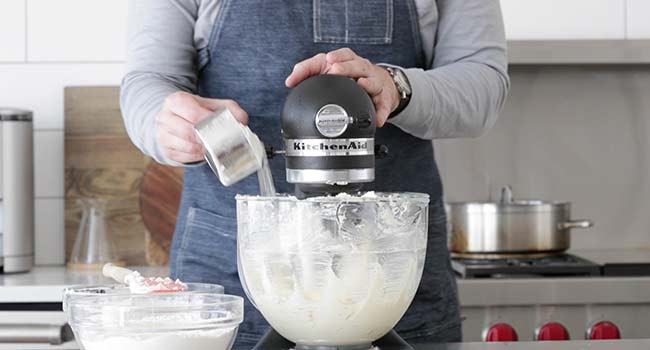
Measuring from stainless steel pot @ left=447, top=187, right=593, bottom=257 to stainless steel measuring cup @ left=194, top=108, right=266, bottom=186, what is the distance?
57.0 inches

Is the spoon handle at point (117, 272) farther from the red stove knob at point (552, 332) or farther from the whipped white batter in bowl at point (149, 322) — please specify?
the red stove knob at point (552, 332)

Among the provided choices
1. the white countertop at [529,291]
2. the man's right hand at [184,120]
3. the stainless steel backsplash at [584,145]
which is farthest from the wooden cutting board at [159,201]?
the man's right hand at [184,120]

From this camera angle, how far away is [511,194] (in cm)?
261

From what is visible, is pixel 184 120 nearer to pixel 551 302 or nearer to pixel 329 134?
pixel 329 134

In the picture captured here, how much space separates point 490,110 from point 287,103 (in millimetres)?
434

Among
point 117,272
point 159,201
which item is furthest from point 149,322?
point 159,201

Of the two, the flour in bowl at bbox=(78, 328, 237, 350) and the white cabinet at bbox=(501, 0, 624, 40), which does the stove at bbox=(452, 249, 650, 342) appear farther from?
the flour in bowl at bbox=(78, 328, 237, 350)

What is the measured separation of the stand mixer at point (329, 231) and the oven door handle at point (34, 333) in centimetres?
112

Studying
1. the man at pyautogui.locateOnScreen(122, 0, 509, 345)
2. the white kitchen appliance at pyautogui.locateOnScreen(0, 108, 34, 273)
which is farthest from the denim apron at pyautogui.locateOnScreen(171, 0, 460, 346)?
the white kitchen appliance at pyautogui.locateOnScreen(0, 108, 34, 273)

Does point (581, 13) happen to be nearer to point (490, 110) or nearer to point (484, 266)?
point (484, 266)

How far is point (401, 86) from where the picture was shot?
3.79 ft

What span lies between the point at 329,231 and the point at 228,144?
12 cm

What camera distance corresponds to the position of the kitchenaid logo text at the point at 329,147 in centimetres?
96

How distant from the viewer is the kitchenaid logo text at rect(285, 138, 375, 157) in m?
0.96
